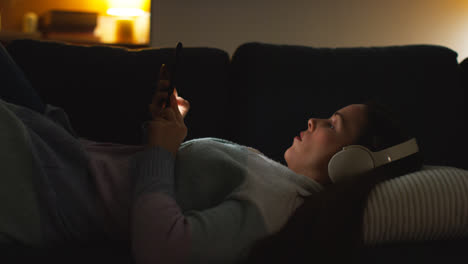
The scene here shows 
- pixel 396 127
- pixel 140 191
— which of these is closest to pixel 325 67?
pixel 396 127

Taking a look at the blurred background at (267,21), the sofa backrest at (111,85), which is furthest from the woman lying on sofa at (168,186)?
the blurred background at (267,21)

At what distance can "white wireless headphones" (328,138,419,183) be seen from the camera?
91cm

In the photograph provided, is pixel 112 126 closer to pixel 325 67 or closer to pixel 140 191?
pixel 140 191

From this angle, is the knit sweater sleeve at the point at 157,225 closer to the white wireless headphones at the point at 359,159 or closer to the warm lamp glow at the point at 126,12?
the white wireless headphones at the point at 359,159

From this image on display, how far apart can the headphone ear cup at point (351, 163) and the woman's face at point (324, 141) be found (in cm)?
9

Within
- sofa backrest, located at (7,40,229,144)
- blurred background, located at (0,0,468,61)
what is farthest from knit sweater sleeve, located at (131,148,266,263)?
blurred background, located at (0,0,468,61)

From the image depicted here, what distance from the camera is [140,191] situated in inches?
30.4

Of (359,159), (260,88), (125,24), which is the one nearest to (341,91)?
(260,88)

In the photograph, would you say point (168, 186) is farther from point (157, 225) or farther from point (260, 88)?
point (260, 88)

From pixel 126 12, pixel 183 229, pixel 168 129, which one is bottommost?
pixel 183 229

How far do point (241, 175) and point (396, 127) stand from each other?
1.36 ft

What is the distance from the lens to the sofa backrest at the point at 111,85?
52.1 inches

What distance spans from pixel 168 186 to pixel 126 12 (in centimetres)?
223

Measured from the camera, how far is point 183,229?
0.72 m
